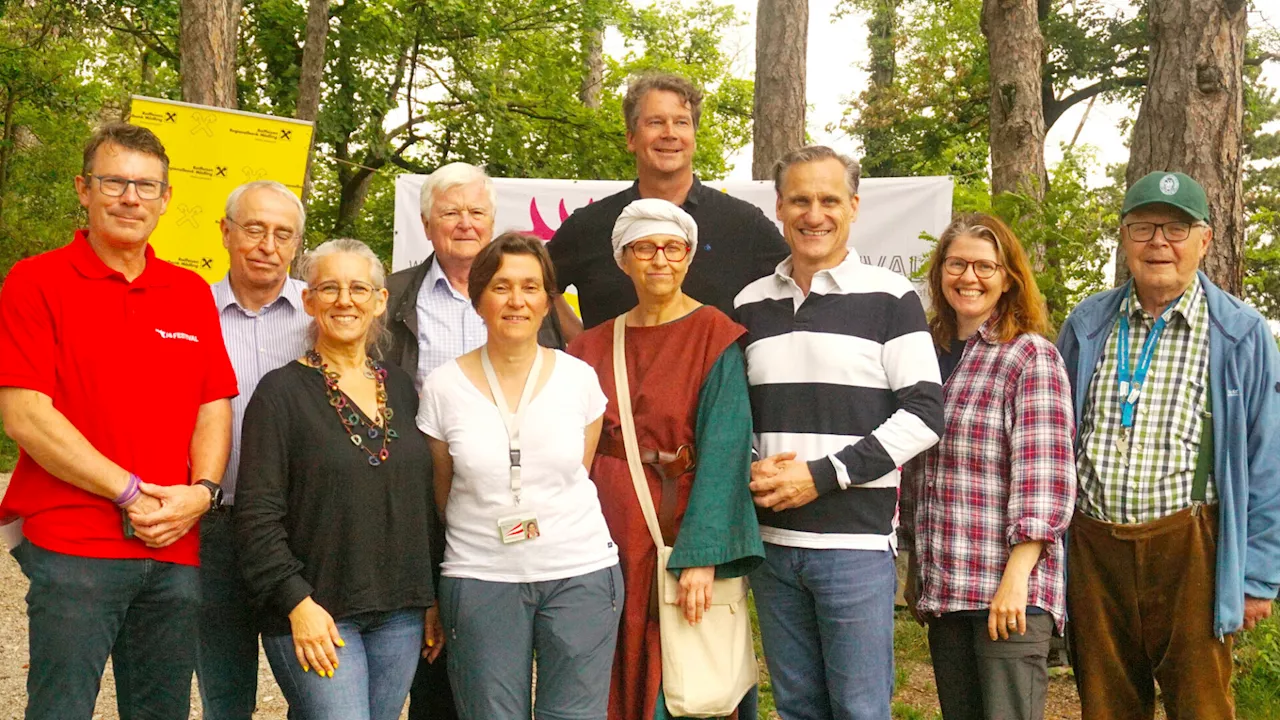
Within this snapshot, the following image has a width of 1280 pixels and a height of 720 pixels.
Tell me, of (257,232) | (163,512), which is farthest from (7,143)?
(163,512)

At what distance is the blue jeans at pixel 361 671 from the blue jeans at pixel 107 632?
12.2 inches

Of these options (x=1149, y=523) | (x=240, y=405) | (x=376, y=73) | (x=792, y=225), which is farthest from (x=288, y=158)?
(x=376, y=73)

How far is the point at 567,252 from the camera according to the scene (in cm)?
407

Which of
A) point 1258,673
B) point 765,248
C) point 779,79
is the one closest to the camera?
point 765,248

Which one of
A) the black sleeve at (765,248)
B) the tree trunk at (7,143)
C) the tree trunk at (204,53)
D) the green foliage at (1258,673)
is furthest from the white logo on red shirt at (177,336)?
the tree trunk at (7,143)

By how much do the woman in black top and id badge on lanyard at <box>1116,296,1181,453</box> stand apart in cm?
208

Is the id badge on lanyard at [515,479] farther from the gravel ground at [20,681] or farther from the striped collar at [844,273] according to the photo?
the gravel ground at [20,681]

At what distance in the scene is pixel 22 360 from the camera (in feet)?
8.89

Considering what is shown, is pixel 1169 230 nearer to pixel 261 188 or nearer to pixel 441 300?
pixel 441 300

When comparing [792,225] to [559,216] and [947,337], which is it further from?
[559,216]

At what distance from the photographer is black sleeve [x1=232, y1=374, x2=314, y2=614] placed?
272 cm

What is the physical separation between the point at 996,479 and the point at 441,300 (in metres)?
1.88

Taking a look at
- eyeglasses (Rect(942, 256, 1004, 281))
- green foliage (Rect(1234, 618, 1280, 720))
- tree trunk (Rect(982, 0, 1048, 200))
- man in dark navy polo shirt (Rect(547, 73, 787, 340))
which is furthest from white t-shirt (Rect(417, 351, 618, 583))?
tree trunk (Rect(982, 0, 1048, 200))

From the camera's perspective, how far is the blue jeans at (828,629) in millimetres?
2977
